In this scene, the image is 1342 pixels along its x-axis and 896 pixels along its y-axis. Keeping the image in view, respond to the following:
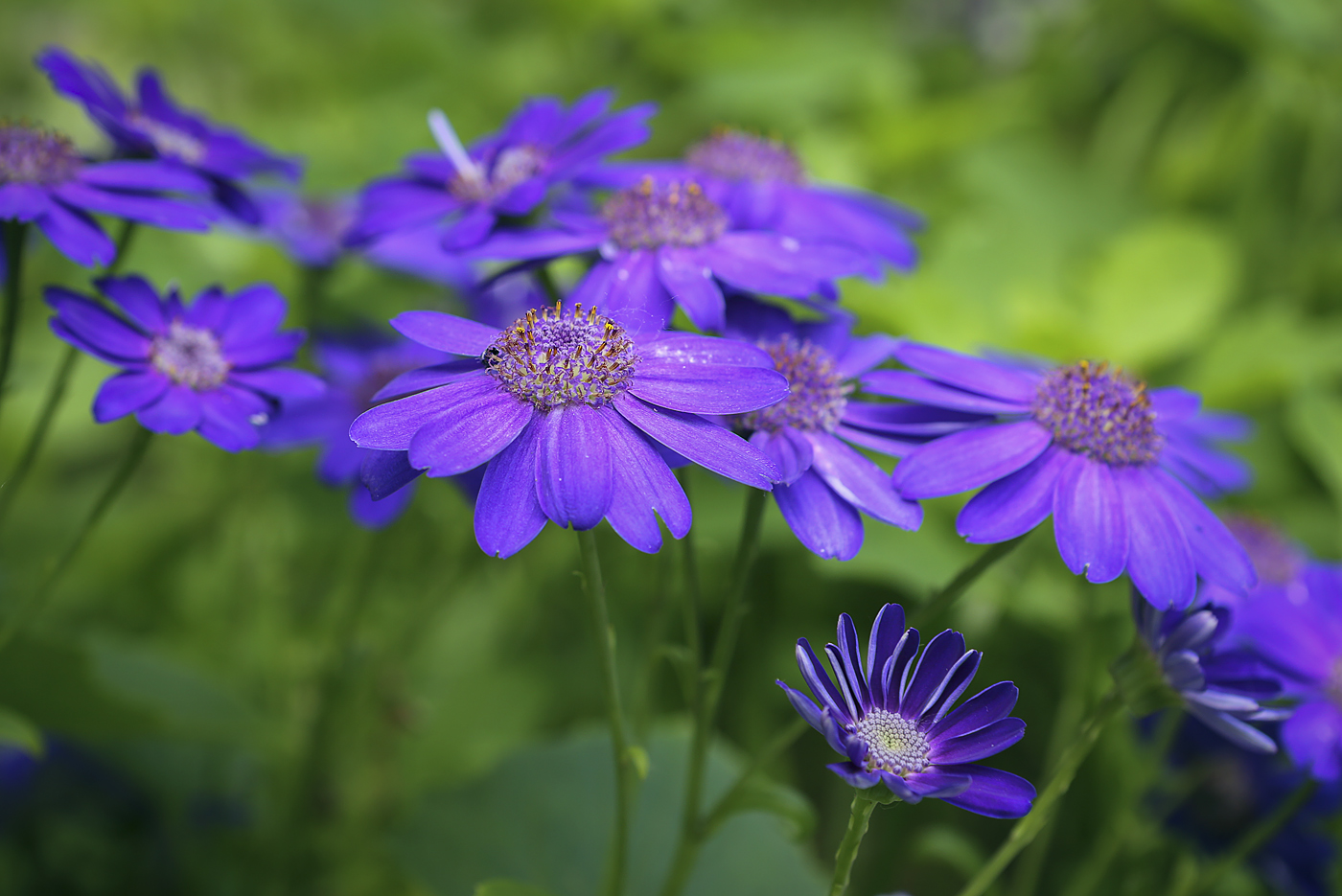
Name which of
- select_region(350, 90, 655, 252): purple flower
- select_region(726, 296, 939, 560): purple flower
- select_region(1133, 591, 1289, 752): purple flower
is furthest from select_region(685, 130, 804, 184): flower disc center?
select_region(1133, 591, 1289, 752): purple flower

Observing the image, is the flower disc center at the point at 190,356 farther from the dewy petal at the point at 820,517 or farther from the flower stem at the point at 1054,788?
the flower stem at the point at 1054,788

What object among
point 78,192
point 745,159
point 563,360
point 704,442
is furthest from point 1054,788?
point 78,192

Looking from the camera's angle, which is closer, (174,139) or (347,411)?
(174,139)

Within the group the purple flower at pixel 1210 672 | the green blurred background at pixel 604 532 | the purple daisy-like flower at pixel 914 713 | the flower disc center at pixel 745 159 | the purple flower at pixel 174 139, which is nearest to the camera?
the purple daisy-like flower at pixel 914 713

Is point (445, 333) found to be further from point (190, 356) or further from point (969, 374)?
point (969, 374)

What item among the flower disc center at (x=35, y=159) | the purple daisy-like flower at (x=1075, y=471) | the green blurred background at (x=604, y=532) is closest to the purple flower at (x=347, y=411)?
the green blurred background at (x=604, y=532)

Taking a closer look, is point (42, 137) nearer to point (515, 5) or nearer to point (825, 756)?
point (825, 756)
